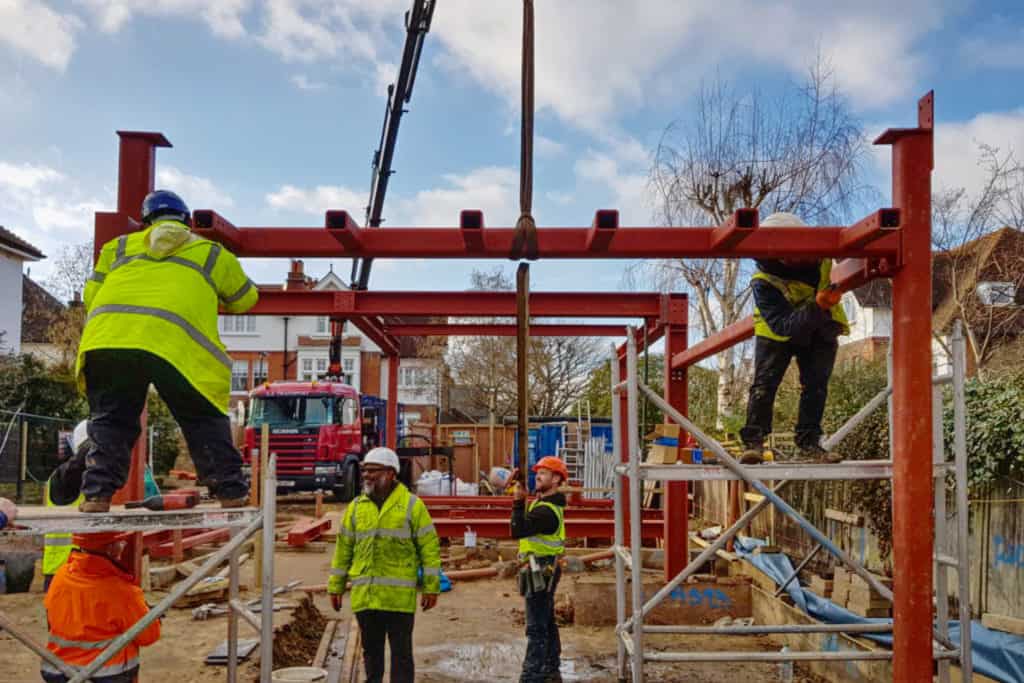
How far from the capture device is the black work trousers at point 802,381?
5.95m

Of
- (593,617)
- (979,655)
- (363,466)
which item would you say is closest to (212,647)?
(363,466)

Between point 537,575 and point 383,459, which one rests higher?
point 383,459

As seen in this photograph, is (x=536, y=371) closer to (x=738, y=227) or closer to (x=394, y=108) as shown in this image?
(x=394, y=108)

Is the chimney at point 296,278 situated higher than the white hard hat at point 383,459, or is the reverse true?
the chimney at point 296,278

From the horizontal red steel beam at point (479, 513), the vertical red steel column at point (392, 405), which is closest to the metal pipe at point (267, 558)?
the horizontal red steel beam at point (479, 513)

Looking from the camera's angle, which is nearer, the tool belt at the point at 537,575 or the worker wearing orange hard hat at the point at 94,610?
the worker wearing orange hard hat at the point at 94,610

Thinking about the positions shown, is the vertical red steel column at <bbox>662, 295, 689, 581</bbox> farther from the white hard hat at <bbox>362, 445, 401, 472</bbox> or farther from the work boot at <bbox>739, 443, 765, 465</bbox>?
the white hard hat at <bbox>362, 445, 401, 472</bbox>

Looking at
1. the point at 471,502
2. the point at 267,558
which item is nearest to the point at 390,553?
the point at 267,558

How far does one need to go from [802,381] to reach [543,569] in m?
2.44

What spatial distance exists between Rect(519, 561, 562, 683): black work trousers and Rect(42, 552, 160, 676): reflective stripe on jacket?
3446mm

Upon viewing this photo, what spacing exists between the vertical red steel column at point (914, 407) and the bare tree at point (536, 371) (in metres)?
24.5

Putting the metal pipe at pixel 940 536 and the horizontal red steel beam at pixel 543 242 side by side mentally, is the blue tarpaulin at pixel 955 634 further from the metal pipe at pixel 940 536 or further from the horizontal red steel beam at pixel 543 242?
the horizontal red steel beam at pixel 543 242

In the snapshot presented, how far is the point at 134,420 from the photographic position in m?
4.18

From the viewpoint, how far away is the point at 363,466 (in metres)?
5.71
